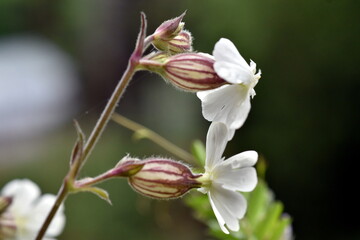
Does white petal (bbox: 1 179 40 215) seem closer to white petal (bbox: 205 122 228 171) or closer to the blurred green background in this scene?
white petal (bbox: 205 122 228 171)

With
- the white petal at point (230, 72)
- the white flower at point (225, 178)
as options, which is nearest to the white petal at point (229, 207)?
the white flower at point (225, 178)

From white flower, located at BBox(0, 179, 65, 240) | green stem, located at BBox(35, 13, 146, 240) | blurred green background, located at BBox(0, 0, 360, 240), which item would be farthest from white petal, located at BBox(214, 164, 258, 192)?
blurred green background, located at BBox(0, 0, 360, 240)

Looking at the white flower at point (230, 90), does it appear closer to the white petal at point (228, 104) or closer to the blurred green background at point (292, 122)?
the white petal at point (228, 104)

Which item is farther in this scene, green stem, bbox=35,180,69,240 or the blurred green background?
the blurred green background

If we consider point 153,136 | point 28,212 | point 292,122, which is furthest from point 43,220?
point 292,122

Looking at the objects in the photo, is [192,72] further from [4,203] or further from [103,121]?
[4,203]

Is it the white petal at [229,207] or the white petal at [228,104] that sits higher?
the white petal at [228,104]

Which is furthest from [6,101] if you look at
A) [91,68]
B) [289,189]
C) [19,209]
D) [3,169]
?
[19,209]

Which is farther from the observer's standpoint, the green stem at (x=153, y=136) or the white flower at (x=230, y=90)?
the green stem at (x=153, y=136)
